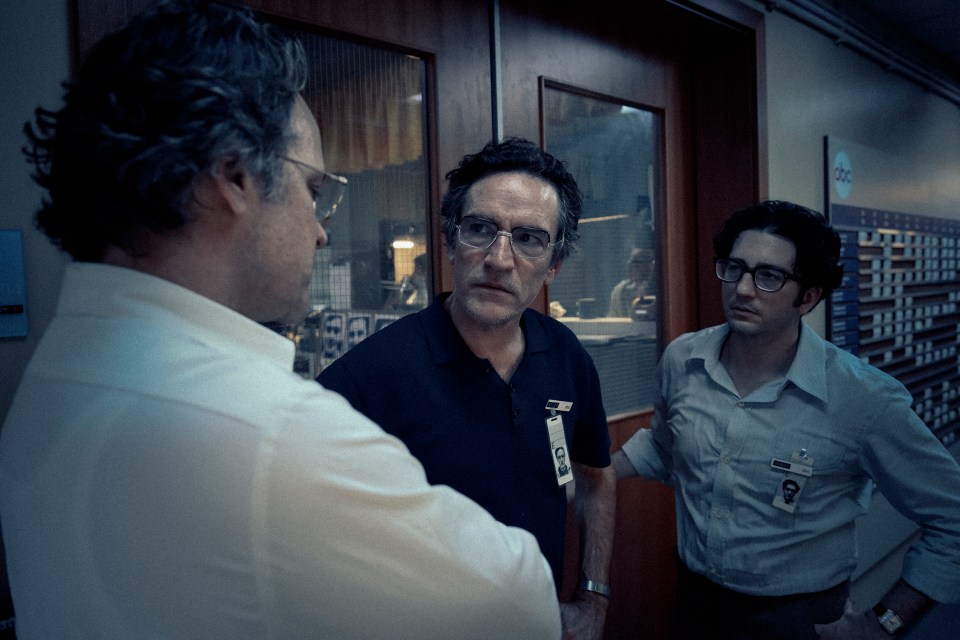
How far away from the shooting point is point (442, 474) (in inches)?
46.6

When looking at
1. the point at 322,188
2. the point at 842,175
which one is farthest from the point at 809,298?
the point at 842,175

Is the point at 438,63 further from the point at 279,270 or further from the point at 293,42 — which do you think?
the point at 279,270

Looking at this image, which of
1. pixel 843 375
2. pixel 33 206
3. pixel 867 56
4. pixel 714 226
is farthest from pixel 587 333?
pixel 867 56

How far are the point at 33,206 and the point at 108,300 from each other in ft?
2.53

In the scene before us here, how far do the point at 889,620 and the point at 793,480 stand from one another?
35 cm

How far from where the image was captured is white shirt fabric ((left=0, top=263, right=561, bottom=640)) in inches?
20.3

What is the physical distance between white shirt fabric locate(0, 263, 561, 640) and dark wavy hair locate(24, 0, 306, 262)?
0.25 feet

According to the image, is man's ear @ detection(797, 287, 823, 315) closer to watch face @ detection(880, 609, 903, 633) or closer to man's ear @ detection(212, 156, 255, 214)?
watch face @ detection(880, 609, 903, 633)

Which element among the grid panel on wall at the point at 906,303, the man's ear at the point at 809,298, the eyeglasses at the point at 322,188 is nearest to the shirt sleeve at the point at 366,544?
the eyeglasses at the point at 322,188

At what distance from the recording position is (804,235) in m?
1.62

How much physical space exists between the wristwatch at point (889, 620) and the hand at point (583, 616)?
2.04 ft

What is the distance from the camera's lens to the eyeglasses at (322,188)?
742 millimetres

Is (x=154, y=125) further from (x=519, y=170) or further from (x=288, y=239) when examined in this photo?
(x=519, y=170)

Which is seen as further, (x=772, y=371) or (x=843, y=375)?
(x=772, y=371)
